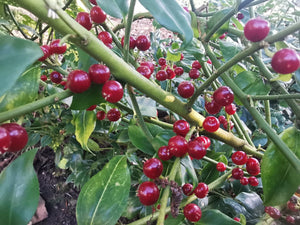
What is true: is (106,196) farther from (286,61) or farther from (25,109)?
(286,61)

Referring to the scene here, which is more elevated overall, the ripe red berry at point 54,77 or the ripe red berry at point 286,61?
the ripe red berry at point 54,77

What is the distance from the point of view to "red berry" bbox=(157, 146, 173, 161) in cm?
56

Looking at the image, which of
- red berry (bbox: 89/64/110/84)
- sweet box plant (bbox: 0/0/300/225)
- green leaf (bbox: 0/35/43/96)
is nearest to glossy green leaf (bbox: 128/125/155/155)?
sweet box plant (bbox: 0/0/300/225)

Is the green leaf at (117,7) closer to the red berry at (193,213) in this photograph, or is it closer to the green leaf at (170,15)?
the green leaf at (170,15)

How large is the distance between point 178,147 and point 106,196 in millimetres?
198

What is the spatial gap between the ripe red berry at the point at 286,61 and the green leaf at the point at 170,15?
0.55 feet

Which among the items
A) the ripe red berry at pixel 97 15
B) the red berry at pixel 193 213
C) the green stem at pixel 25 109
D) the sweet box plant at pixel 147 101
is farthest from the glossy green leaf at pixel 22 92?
the red berry at pixel 193 213

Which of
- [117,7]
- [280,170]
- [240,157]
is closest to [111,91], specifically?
[117,7]

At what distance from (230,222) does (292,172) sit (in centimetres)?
22

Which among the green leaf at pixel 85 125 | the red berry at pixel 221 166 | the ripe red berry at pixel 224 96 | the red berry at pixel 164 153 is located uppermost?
the green leaf at pixel 85 125

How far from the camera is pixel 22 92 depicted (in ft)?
1.52

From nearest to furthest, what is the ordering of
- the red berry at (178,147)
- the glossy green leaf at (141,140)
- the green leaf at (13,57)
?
the green leaf at (13,57)
the red berry at (178,147)
the glossy green leaf at (141,140)

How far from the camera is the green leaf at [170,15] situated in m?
0.44

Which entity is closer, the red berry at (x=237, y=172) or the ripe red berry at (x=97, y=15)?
the ripe red berry at (x=97, y=15)
